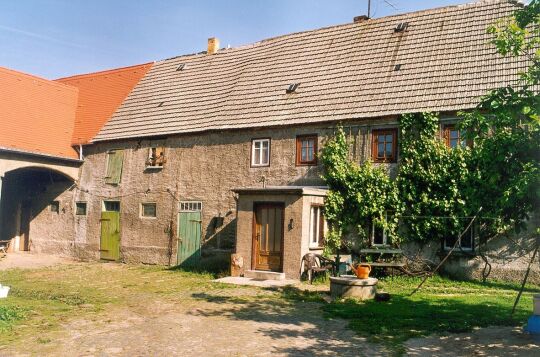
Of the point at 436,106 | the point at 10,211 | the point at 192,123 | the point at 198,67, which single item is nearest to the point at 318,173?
the point at 436,106

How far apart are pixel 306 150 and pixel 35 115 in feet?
44.5

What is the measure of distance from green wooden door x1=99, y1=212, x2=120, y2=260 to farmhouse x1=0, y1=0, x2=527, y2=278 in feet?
0.23

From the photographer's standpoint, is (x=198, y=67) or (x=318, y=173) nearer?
(x=318, y=173)

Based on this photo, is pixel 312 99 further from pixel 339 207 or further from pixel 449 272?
pixel 449 272

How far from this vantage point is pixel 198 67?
80.8 feet

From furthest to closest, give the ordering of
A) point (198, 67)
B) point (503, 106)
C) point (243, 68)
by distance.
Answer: point (198, 67), point (243, 68), point (503, 106)

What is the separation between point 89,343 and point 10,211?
1995 cm

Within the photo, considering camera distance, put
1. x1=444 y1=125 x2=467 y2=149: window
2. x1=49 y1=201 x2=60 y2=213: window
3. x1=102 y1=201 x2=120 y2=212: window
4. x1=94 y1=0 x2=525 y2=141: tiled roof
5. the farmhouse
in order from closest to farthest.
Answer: x1=444 y1=125 x2=467 y2=149: window → the farmhouse → x1=94 y1=0 x2=525 y2=141: tiled roof → x1=102 y1=201 x2=120 y2=212: window → x1=49 y1=201 x2=60 y2=213: window

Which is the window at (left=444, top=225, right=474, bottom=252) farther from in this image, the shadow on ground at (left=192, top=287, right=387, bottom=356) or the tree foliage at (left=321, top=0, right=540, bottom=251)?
the shadow on ground at (left=192, top=287, right=387, bottom=356)

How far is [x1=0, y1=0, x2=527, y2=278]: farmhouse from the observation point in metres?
16.4

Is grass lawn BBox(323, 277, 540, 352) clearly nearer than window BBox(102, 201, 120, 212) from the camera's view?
Yes

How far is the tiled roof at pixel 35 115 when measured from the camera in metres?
21.8

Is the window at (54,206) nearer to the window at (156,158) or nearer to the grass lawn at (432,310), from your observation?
the window at (156,158)

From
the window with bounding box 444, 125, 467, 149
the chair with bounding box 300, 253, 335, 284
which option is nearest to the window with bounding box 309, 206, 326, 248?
the chair with bounding box 300, 253, 335, 284
